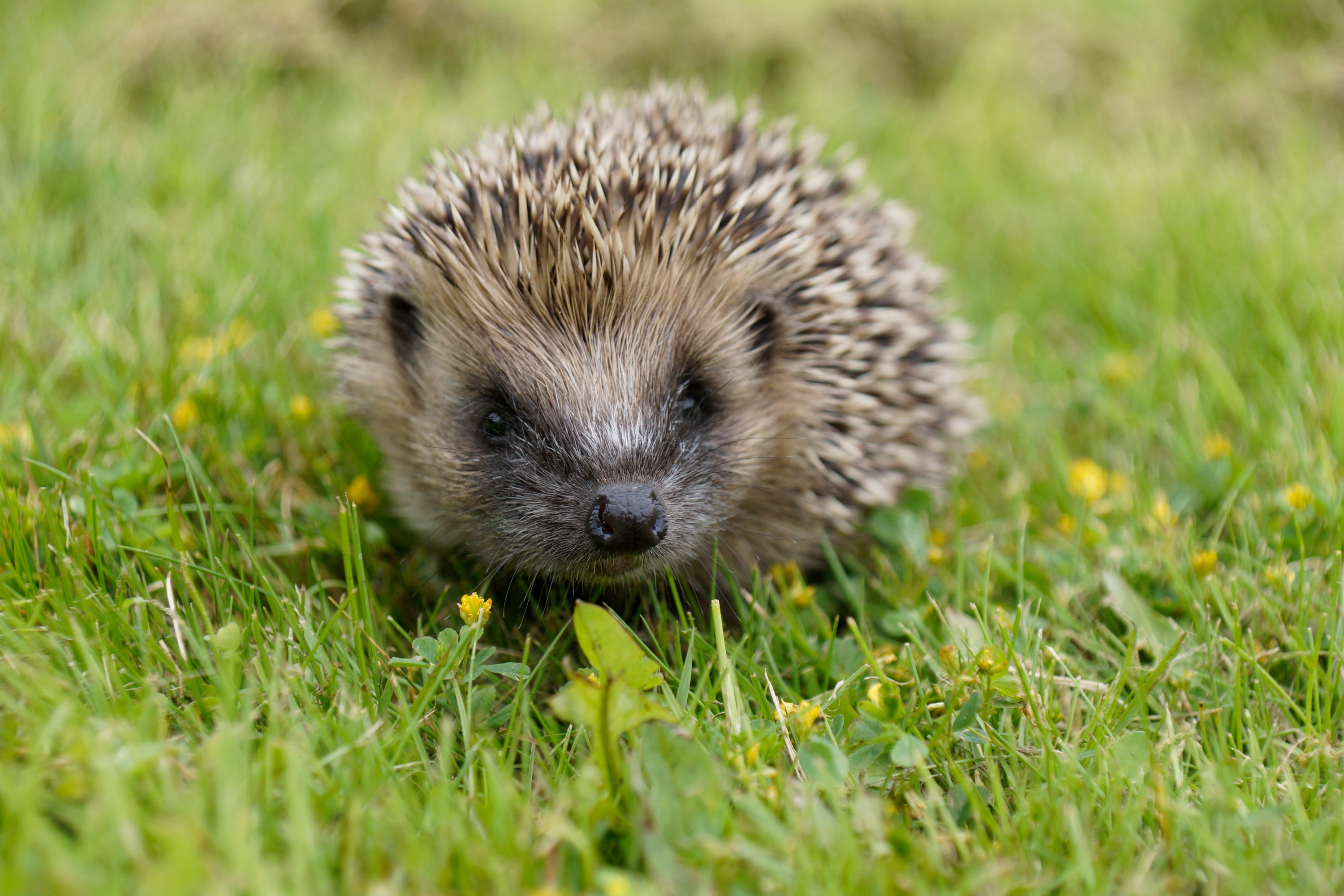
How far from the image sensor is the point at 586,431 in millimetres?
2639

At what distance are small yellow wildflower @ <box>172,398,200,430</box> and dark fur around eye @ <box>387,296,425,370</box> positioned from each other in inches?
26.9

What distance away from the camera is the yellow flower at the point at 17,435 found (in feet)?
9.53

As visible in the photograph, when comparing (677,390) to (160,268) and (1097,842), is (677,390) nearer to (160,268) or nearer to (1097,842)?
(1097,842)

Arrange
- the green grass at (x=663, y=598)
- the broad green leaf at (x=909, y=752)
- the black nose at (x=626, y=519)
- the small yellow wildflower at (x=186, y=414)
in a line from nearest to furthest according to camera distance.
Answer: the green grass at (x=663, y=598) → the broad green leaf at (x=909, y=752) → the black nose at (x=626, y=519) → the small yellow wildflower at (x=186, y=414)

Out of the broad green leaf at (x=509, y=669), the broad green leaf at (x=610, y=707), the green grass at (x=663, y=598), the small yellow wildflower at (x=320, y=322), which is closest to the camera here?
the green grass at (x=663, y=598)

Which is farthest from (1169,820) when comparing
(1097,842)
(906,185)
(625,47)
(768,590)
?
(625,47)

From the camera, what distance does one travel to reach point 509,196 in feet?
9.64

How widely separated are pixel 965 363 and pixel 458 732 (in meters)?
2.65

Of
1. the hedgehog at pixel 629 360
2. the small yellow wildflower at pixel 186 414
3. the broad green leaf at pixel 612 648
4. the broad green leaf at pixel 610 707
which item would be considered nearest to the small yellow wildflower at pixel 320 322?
the hedgehog at pixel 629 360

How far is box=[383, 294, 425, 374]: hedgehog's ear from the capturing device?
3.06 meters

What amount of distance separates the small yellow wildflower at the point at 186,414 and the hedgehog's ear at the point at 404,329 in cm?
68

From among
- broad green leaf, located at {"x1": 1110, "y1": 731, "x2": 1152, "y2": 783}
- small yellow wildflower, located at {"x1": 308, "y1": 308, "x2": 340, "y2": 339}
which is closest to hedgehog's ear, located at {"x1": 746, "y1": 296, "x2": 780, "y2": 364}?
broad green leaf, located at {"x1": 1110, "y1": 731, "x2": 1152, "y2": 783}

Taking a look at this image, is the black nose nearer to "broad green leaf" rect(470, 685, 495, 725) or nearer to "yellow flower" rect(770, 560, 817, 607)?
"broad green leaf" rect(470, 685, 495, 725)

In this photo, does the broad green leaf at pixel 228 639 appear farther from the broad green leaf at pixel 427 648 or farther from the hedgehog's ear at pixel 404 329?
the hedgehog's ear at pixel 404 329
